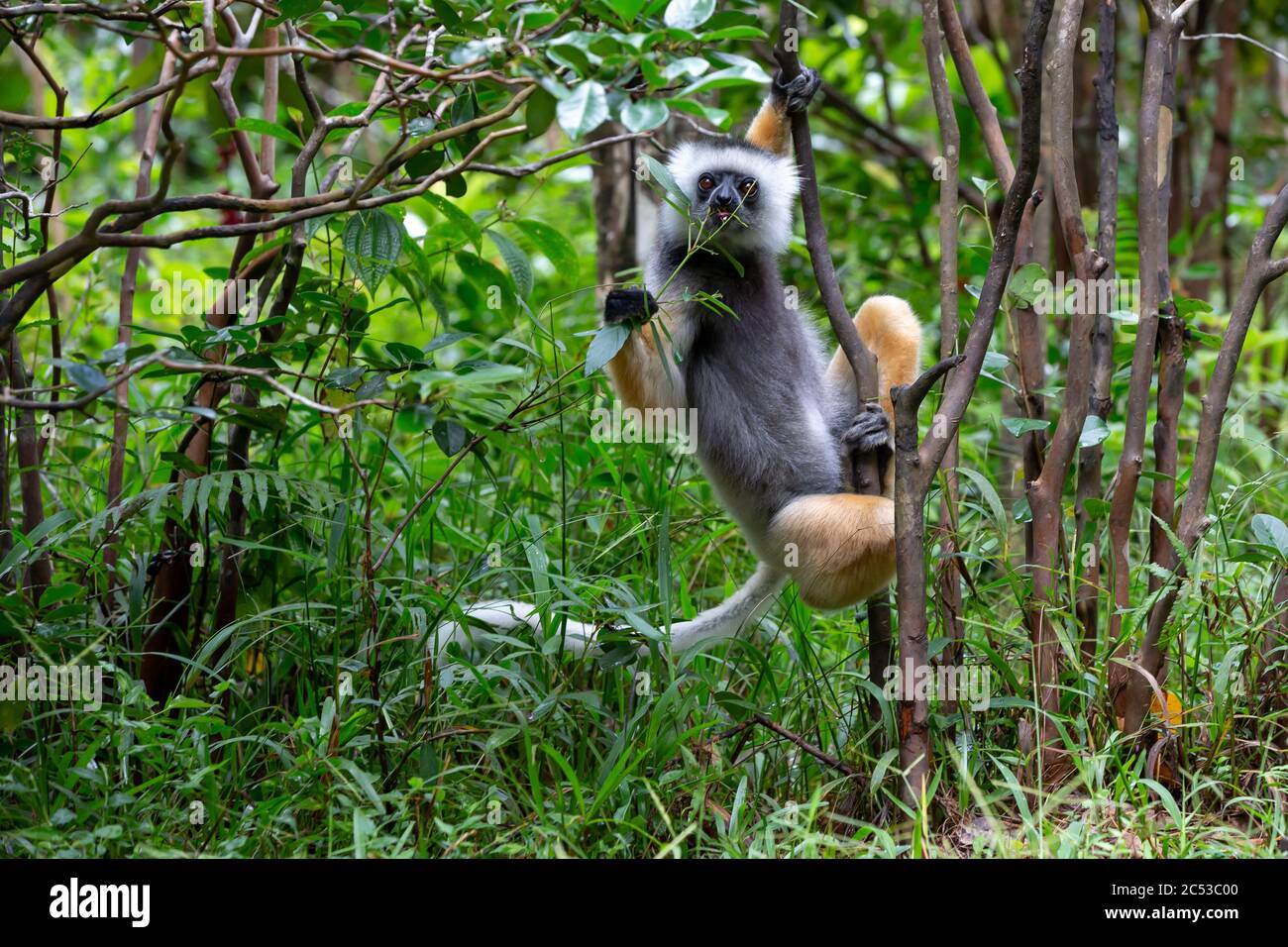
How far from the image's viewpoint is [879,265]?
819 cm

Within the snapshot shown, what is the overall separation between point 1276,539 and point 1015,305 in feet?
4.17

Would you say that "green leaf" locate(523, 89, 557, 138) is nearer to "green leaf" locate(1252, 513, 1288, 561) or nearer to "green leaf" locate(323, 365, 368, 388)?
"green leaf" locate(323, 365, 368, 388)

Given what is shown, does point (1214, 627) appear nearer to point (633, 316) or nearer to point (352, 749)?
point (633, 316)

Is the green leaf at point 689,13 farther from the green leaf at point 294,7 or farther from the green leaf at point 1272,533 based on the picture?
the green leaf at point 1272,533

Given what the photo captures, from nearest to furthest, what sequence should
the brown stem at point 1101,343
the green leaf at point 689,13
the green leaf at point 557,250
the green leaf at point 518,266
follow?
1. the green leaf at point 689,13
2. the brown stem at point 1101,343
3. the green leaf at point 518,266
4. the green leaf at point 557,250

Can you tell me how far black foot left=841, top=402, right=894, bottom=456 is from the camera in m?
4.75

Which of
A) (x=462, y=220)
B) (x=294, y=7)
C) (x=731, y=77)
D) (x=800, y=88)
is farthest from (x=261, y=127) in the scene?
(x=800, y=88)

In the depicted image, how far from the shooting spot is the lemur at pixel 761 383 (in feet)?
15.2

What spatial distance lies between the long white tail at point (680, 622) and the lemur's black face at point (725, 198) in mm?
1594

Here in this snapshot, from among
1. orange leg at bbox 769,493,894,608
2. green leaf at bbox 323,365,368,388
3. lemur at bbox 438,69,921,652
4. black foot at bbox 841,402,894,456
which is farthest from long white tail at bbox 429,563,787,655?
green leaf at bbox 323,365,368,388

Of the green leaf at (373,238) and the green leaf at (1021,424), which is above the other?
the green leaf at (373,238)

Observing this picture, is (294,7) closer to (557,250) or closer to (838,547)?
(557,250)

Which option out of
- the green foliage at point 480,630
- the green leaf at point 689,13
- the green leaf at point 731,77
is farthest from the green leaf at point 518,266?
the green leaf at point 731,77
